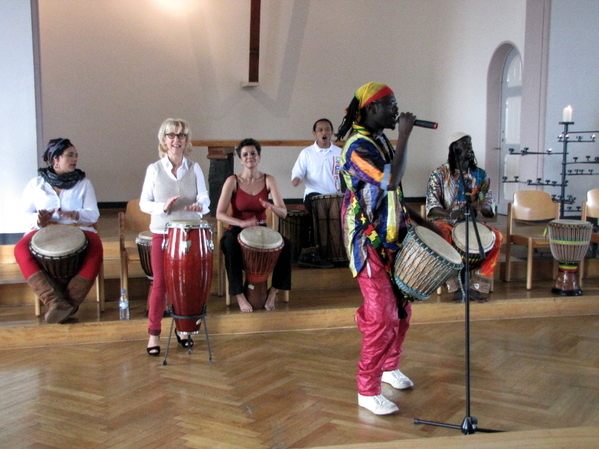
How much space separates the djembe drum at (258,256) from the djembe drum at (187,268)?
0.66 metres

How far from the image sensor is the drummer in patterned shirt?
470 cm

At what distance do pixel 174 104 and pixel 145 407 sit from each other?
6.17 m

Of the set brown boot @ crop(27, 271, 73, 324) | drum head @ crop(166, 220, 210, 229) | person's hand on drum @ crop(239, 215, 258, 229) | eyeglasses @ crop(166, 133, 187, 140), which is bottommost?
brown boot @ crop(27, 271, 73, 324)

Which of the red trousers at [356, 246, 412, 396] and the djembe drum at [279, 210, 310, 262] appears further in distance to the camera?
the djembe drum at [279, 210, 310, 262]

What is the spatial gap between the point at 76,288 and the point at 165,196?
91cm

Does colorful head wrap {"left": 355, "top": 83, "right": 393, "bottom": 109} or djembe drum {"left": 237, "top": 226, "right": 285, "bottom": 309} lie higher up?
colorful head wrap {"left": 355, "top": 83, "right": 393, "bottom": 109}

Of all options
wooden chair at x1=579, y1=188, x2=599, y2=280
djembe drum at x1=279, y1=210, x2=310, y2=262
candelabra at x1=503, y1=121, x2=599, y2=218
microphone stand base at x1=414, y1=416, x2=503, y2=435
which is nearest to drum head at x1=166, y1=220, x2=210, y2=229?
microphone stand base at x1=414, y1=416, x2=503, y2=435

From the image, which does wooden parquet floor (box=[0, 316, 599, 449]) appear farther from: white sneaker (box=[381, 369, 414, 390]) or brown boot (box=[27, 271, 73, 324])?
brown boot (box=[27, 271, 73, 324])

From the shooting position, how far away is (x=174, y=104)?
8656 millimetres

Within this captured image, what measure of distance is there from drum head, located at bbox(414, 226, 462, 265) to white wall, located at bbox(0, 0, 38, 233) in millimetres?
3472

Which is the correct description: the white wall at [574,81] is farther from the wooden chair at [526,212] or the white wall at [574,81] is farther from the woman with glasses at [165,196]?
the woman with glasses at [165,196]

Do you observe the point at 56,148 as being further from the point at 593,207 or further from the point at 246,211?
the point at 593,207

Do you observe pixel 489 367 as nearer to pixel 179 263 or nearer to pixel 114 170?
pixel 179 263

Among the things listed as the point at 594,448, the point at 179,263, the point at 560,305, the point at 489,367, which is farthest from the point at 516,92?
the point at 594,448
